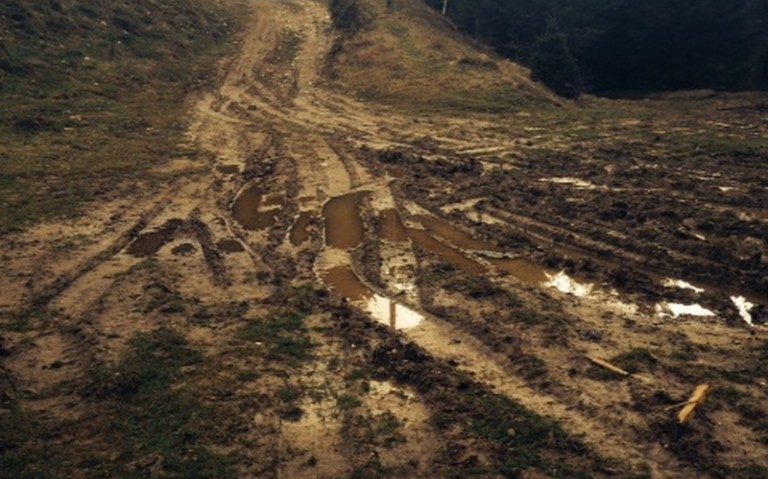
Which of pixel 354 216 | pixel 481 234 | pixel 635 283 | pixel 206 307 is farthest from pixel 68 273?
pixel 635 283

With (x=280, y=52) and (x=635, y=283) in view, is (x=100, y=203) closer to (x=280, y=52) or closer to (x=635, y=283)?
(x=635, y=283)

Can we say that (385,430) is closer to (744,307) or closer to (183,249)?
(183,249)

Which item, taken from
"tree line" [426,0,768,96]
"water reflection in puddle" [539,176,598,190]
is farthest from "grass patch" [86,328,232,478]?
"tree line" [426,0,768,96]

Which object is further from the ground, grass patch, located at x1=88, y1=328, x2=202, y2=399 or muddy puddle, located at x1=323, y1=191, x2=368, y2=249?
muddy puddle, located at x1=323, y1=191, x2=368, y2=249

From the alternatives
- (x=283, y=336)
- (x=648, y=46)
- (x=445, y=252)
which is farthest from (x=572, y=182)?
(x=648, y=46)

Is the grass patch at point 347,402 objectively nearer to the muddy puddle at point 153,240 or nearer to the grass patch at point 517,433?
the grass patch at point 517,433

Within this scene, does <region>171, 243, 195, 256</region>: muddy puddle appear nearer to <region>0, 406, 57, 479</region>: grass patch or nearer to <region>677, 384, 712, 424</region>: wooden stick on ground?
<region>0, 406, 57, 479</region>: grass patch
